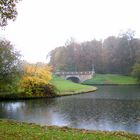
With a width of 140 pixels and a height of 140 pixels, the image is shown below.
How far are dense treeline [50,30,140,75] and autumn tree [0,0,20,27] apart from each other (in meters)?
99.1

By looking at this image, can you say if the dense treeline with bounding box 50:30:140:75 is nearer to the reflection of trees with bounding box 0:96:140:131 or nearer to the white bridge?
the white bridge

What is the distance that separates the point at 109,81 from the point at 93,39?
102 feet

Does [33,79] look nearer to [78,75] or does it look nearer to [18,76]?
[18,76]

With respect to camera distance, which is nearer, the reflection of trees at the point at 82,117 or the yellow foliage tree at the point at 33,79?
the reflection of trees at the point at 82,117

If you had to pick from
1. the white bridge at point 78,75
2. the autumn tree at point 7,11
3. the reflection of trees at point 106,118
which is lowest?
the reflection of trees at point 106,118

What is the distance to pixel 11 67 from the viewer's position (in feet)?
170

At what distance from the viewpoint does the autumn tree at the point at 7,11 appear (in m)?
17.0

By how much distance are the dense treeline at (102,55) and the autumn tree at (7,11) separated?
99.1 metres

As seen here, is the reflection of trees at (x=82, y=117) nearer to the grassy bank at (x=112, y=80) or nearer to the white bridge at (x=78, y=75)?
the grassy bank at (x=112, y=80)

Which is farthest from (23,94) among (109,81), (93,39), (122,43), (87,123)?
(93,39)

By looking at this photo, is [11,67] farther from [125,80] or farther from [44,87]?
[125,80]

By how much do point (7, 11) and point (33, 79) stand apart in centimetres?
4297

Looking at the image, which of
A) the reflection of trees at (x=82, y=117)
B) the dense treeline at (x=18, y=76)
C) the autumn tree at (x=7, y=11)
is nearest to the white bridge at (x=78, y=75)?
the dense treeline at (x=18, y=76)

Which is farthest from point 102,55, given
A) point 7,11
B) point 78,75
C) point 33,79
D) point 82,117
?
point 7,11
